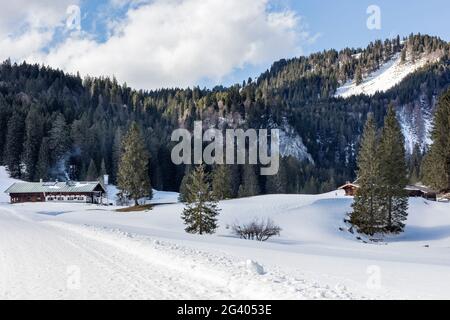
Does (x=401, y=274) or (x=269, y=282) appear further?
(x=401, y=274)

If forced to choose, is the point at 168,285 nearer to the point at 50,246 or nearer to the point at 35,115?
the point at 50,246

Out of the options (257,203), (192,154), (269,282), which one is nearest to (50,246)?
(269,282)

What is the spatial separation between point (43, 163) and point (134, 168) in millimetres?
54822

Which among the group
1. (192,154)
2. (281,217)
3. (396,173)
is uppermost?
(192,154)

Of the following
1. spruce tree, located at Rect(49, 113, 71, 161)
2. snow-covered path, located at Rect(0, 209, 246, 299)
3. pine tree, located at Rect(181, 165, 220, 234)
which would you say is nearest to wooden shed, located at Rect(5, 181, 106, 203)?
spruce tree, located at Rect(49, 113, 71, 161)

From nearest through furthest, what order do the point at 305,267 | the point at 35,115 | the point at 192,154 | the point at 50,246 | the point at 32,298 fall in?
1. the point at 32,298
2. the point at 305,267
3. the point at 50,246
4. the point at 35,115
5. the point at 192,154

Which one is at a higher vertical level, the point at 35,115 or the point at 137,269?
the point at 35,115

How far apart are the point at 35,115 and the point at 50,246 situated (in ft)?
362

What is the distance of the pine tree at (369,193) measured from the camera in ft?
160

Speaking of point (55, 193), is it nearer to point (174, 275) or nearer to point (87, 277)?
point (87, 277)

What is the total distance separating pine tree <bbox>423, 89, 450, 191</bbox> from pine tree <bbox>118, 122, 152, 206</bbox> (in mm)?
43098

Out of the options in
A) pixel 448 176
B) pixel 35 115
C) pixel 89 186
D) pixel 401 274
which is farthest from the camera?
pixel 35 115

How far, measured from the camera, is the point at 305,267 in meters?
16.0

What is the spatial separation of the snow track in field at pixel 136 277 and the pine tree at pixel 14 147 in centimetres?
10340
